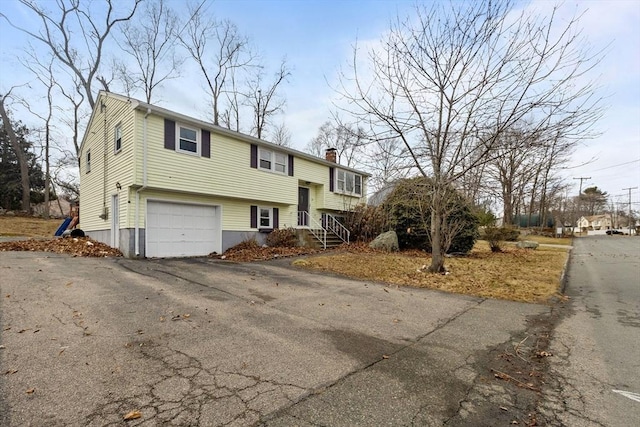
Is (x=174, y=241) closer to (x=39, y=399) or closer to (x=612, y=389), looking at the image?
(x=39, y=399)

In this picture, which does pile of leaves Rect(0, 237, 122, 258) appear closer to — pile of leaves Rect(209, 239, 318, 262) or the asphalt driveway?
pile of leaves Rect(209, 239, 318, 262)

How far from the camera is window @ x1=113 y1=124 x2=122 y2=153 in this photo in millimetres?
12359

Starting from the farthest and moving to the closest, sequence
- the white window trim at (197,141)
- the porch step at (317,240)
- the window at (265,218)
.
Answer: the porch step at (317,240), the window at (265,218), the white window trim at (197,141)

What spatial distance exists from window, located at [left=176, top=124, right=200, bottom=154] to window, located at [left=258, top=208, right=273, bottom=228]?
4.29 m

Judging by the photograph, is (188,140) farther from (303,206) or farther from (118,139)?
(303,206)

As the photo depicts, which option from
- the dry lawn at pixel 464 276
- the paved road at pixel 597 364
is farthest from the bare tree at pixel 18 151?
the paved road at pixel 597 364

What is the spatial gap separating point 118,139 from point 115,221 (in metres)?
3.17

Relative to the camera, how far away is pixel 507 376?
10.8 feet

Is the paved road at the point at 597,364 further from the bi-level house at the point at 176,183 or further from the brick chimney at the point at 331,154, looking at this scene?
the brick chimney at the point at 331,154

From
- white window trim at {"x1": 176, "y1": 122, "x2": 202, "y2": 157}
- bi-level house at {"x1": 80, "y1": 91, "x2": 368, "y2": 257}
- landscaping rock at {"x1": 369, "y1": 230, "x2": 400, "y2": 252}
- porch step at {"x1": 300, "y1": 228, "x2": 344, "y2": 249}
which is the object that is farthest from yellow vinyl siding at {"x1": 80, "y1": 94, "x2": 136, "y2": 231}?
landscaping rock at {"x1": 369, "y1": 230, "x2": 400, "y2": 252}

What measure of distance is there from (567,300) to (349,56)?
754 centimetres

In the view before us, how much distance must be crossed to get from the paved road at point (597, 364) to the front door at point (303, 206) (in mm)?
12950

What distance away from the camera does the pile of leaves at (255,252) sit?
41.4 ft

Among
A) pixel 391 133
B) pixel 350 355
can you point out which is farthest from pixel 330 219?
pixel 350 355
